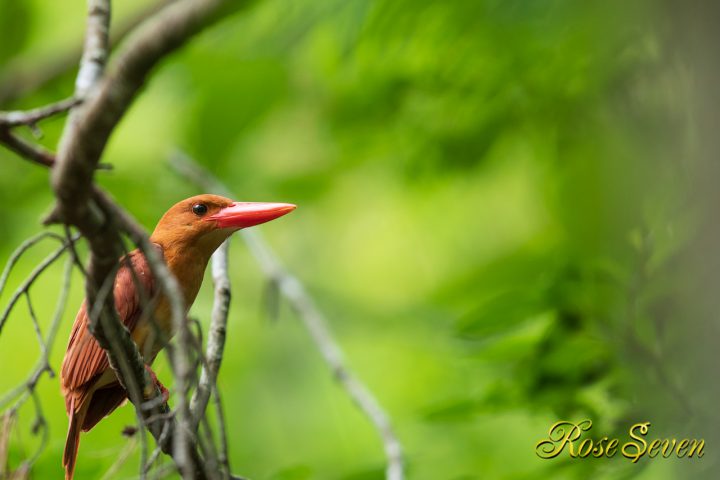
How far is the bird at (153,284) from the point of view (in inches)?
117

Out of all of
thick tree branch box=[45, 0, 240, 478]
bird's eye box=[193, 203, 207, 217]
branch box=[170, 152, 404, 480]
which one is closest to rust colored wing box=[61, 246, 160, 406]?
bird's eye box=[193, 203, 207, 217]

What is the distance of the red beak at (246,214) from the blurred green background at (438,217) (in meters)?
0.72

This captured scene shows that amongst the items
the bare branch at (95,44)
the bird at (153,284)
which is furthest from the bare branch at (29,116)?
the bird at (153,284)

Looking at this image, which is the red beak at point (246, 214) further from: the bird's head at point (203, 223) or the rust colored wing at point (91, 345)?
the rust colored wing at point (91, 345)

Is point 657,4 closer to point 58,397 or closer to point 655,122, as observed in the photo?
point 655,122

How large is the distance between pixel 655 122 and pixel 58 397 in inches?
150

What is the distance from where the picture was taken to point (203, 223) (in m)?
3.35

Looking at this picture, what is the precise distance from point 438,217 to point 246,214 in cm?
395

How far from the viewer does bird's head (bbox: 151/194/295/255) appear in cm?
333

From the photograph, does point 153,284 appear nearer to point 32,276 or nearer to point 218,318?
point 218,318

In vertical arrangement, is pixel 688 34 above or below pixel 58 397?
below

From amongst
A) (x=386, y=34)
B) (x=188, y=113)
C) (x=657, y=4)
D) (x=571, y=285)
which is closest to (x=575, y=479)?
(x=571, y=285)

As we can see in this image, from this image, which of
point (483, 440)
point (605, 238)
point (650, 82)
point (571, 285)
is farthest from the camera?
point (483, 440)

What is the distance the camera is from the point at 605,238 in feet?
11.8
